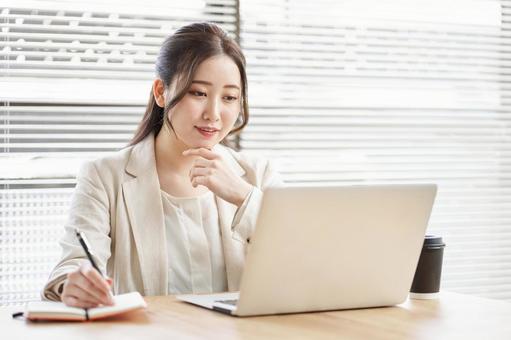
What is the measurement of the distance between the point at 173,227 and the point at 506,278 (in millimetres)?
1897

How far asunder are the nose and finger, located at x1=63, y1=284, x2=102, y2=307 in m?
0.78

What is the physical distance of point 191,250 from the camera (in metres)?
2.61

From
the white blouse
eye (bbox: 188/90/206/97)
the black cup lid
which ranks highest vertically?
eye (bbox: 188/90/206/97)

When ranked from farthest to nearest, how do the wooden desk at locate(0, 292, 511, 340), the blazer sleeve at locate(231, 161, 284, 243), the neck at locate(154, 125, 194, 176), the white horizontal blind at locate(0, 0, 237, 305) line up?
the white horizontal blind at locate(0, 0, 237, 305) → the neck at locate(154, 125, 194, 176) → the blazer sleeve at locate(231, 161, 284, 243) → the wooden desk at locate(0, 292, 511, 340)

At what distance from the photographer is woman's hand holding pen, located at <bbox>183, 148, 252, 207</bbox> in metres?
2.46

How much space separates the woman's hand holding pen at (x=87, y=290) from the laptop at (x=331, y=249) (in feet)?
0.75

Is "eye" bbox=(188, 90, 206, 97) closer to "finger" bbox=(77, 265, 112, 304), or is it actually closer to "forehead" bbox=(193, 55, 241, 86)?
"forehead" bbox=(193, 55, 241, 86)

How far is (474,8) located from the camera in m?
3.79

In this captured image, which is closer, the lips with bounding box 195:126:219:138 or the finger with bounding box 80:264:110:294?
the finger with bounding box 80:264:110:294

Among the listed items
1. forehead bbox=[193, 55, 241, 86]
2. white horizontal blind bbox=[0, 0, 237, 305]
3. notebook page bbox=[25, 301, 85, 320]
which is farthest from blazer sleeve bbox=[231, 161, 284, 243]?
white horizontal blind bbox=[0, 0, 237, 305]

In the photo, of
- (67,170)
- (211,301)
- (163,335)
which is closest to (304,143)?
(67,170)

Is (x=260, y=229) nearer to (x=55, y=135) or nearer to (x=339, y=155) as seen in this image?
(x=55, y=135)

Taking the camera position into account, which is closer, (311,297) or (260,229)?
(260,229)

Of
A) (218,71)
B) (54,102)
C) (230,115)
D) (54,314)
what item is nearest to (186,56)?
(218,71)
